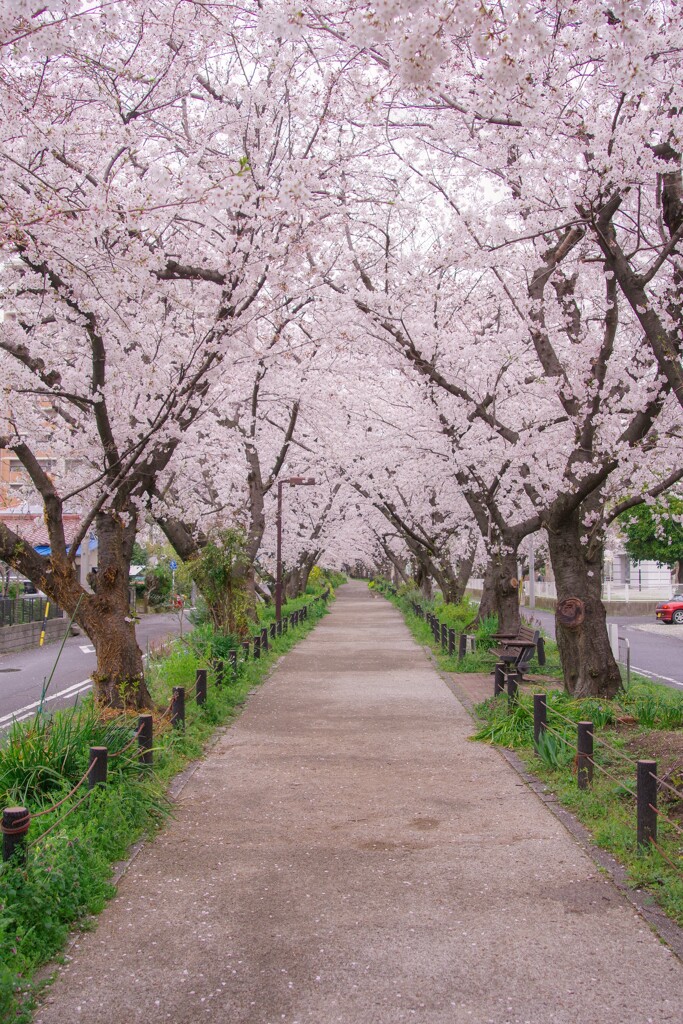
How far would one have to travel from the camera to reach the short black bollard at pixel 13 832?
476 cm

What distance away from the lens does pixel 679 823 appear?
6574 millimetres

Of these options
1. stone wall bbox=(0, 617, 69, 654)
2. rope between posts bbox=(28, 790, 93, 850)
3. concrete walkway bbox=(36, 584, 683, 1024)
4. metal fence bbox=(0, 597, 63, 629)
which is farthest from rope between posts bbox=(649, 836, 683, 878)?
metal fence bbox=(0, 597, 63, 629)

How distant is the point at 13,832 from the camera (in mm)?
4773

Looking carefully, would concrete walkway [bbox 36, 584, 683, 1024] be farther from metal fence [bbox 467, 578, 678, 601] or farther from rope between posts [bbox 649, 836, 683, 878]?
metal fence [bbox 467, 578, 678, 601]

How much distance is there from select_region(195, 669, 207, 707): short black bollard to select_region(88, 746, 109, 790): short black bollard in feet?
17.3

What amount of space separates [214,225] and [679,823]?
8.30 metres

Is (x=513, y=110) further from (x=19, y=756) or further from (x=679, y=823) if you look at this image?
(x=19, y=756)

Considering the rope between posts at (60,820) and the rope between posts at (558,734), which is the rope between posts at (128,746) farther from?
the rope between posts at (558,734)

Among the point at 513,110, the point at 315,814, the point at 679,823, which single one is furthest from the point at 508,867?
the point at 513,110

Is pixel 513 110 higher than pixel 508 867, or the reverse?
pixel 513 110

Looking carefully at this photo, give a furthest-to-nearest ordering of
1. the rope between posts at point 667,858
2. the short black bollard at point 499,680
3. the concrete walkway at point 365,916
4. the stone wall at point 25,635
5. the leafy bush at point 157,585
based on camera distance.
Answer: the leafy bush at point 157,585 → the stone wall at point 25,635 → the short black bollard at point 499,680 → the rope between posts at point 667,858 → the concrete walkway at point 365,916

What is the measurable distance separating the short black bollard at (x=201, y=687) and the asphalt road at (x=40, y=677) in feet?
5.53

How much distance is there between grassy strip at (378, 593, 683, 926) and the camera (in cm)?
584

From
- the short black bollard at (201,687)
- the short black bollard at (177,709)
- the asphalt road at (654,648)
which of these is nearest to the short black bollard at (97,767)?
the short black bollard at (177,709)
